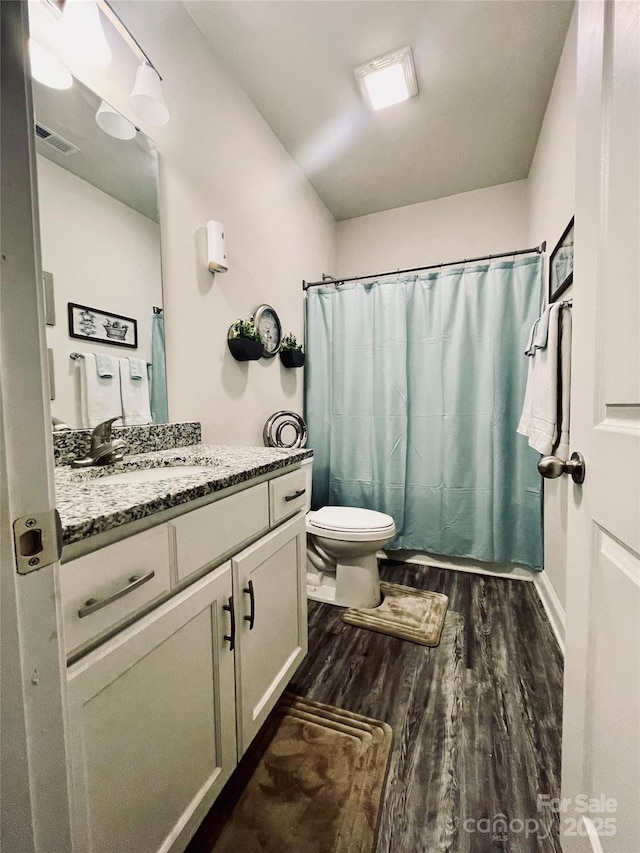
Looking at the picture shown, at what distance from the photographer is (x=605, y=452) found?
1.85 feet

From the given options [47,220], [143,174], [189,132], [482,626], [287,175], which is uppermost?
[287,175]

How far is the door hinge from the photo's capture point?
32 centimetres

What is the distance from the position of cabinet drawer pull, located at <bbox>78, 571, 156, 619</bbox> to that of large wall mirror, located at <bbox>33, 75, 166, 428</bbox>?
657 millimetres

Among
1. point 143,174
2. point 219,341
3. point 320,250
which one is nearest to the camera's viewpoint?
point 143,174

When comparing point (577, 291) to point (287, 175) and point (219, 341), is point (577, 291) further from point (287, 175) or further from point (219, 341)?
point (287, 175)

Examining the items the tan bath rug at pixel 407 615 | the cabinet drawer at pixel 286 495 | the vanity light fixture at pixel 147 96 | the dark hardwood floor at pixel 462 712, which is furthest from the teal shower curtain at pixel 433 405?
the vanity light fixture at pixel 147 96

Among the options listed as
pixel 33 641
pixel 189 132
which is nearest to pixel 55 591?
pixel 33 641

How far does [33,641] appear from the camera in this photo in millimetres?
337

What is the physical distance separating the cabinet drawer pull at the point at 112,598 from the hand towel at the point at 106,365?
2.50 feet

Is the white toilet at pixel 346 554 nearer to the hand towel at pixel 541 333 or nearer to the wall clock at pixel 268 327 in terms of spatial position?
the wall clock at pixel 268 327

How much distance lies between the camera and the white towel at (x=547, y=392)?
1.34m

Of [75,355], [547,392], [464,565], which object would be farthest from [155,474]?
[464,565]

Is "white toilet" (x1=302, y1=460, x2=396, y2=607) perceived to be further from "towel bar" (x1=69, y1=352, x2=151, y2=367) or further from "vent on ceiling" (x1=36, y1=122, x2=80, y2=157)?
"vent on ceiling" (x1=36, y1=122, x2=80, y2=157)

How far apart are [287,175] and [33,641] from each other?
252cm
